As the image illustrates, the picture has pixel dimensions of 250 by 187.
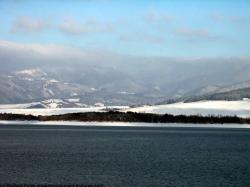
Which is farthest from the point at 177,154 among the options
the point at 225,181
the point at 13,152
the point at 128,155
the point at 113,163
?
the point at 225,181

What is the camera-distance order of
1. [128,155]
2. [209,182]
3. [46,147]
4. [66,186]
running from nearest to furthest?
[66,186] → [209,182] → [128,155] → [46,147]

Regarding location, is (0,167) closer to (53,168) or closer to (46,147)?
(53,168)

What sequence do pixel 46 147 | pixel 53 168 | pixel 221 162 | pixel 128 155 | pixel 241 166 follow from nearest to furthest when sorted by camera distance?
pixel 53 168, pixel 241 166, pixel 221 162, pixel 128 155, pixel 46 147

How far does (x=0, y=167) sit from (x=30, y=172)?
520 centimetres

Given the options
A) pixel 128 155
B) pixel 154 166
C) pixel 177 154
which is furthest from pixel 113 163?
pixel 177 154

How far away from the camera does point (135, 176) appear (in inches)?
2499

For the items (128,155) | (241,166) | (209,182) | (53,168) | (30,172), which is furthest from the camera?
(128,155)

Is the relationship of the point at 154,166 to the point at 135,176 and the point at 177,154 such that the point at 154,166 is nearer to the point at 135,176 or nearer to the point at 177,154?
the point at 135,176

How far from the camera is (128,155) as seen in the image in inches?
3484

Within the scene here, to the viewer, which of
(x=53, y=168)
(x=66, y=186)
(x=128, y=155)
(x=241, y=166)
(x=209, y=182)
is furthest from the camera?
(x=128, y=155)

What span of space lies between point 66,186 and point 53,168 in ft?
48.6

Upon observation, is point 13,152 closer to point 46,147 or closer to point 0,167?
point 46,147

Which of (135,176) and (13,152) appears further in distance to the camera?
→ (13,152)

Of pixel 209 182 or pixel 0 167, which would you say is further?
pixel 0 167
